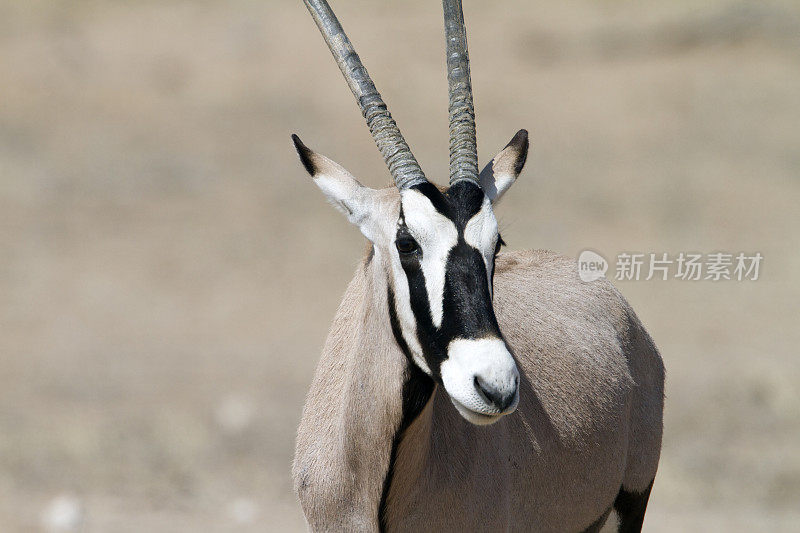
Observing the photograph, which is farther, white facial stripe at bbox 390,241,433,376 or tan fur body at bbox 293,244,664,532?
tan fur body at bbox 293,244,664,532

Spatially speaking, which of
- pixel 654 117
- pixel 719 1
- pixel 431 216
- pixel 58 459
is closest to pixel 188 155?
pixel 654 117

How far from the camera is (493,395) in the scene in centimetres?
407

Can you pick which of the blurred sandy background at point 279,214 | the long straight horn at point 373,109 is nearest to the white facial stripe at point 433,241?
the long straight horn at point 373,109

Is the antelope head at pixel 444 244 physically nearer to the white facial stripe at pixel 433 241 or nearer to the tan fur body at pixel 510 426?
the white facial stripe at pixel 433 241

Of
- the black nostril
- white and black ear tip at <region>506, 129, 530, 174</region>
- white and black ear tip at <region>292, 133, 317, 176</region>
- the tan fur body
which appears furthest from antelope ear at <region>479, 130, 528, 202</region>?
the black nostril

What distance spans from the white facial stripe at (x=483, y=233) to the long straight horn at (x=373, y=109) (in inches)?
A: 14.0

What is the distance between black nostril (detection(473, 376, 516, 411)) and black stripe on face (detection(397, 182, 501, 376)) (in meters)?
0.19

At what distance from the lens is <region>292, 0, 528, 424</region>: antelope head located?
4.13 metres

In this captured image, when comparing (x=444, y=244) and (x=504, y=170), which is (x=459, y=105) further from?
(x=444, y=244)

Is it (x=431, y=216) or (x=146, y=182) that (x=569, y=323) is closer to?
(x=431, y=216)

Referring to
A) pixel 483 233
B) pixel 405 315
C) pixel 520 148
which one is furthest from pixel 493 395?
pixel 520 148

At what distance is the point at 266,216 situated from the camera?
805 inches

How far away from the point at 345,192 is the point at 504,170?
0.81 m

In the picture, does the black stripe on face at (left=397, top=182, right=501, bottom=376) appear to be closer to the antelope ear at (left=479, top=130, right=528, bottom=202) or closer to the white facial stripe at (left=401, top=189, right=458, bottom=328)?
the white facial stripe at (left=401, top=189, right=458, bottom=328)
